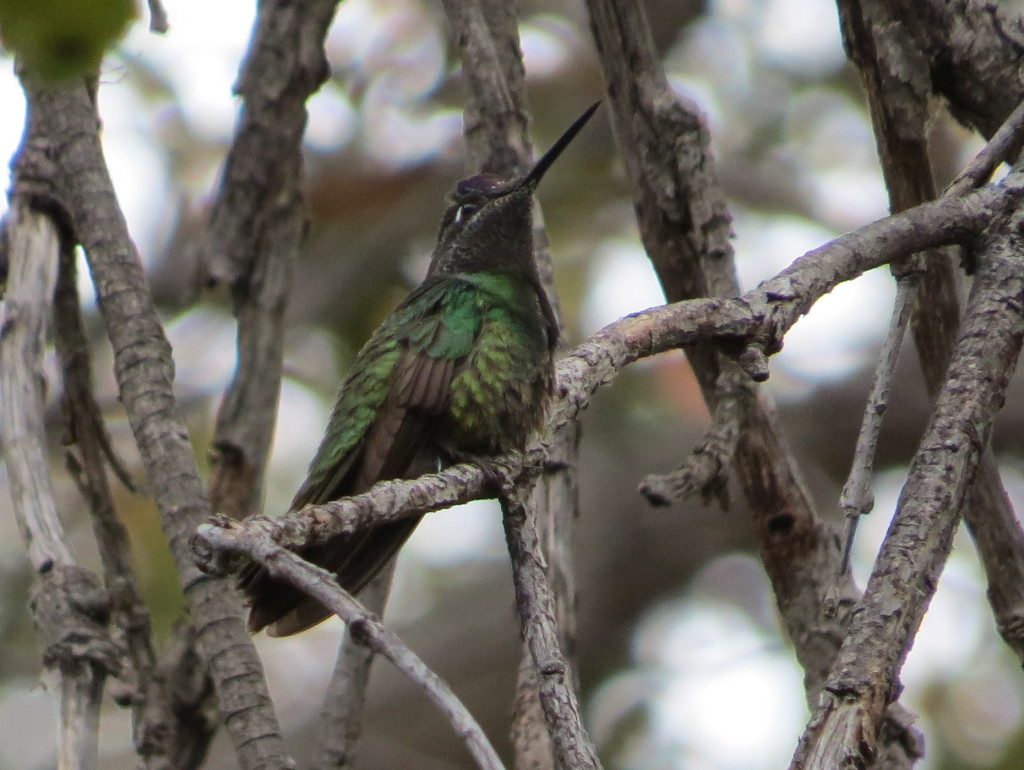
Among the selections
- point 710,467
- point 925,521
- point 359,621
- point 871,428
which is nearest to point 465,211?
point 710,467

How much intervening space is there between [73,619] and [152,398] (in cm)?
62

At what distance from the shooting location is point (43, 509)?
3.07 metres

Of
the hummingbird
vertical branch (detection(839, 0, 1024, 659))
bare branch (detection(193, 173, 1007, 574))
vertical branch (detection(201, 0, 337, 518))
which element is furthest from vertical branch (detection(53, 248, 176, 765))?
vertical branch (detection(839, 0, 1024, 659))

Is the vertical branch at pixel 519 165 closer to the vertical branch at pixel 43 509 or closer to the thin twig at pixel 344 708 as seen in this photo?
the thin twig at pixel 344 708

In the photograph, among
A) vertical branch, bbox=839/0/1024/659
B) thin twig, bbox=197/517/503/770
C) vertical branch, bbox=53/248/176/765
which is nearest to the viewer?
thin twig, bbox=197/517/503/770

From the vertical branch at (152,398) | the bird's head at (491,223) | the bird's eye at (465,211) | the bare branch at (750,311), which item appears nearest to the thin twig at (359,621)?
the bare branch at (750,311)

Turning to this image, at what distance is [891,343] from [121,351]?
6.52 feet

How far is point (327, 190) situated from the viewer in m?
8.91

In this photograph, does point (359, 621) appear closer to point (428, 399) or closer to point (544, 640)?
point (544, 640)

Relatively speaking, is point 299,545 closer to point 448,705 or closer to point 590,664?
point 448,705

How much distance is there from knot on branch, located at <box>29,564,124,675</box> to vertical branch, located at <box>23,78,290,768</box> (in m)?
0.23

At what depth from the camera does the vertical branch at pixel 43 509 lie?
284 cm

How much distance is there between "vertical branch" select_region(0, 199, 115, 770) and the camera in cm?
284

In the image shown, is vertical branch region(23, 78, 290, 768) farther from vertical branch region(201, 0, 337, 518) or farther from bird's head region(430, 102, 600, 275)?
bird's head region(430, 102, 600, 275)
